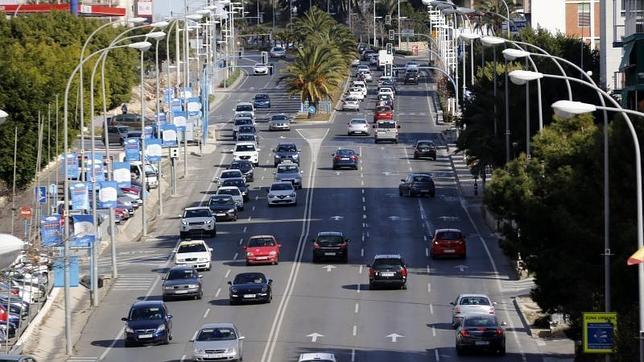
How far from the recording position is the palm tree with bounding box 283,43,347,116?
135500mm

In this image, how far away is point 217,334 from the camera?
49281mm

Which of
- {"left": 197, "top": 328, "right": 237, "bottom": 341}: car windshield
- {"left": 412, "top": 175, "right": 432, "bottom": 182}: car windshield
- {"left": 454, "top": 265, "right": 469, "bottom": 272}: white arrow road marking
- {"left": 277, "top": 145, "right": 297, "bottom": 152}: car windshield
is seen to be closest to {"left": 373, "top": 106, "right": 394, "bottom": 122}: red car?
{"left": 277, "top": 145, "right": 297, "bottom": 152}: car windshield

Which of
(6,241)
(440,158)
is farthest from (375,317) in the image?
(440,158)

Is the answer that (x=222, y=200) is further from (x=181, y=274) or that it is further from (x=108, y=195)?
(x=181, y=274)

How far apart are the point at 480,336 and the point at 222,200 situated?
36.1 meters

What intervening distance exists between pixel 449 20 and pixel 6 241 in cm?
14622

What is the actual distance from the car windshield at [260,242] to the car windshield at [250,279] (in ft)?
28.9

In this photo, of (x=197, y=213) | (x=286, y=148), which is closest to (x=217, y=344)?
(x=197, y=213)

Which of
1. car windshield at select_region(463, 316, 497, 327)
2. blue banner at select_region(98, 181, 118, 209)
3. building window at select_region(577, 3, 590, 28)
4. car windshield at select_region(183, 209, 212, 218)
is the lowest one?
car windshield at select_region(183, 209, 212, 218)

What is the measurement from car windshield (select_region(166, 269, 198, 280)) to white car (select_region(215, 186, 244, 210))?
22718 mm

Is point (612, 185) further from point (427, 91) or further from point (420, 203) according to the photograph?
point (427, 91)

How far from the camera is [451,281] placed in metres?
65.6

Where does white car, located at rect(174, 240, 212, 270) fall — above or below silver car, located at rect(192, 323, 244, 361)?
below

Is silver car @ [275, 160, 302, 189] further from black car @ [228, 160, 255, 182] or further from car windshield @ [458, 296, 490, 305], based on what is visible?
car windshield @ [458, 296, 490, 305]
